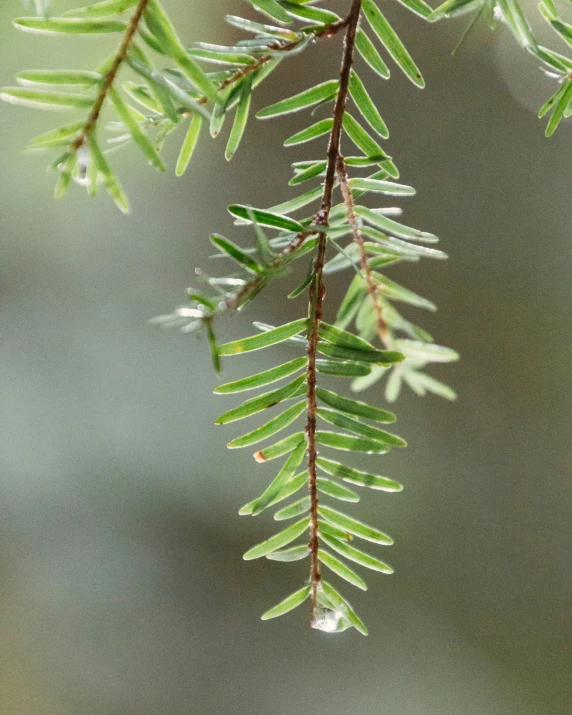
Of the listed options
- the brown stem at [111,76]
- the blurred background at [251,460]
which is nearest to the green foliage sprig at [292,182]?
the brown stem at [111,76]

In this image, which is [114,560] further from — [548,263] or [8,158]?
[548,263]

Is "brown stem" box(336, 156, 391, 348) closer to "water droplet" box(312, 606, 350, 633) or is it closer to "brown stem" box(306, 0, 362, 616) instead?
"brown stem" box(306, 0, 362, 616)

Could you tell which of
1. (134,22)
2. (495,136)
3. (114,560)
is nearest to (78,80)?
(134,22)

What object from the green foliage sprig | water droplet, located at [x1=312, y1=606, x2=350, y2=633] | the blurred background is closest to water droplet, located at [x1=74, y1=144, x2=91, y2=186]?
the green foliage sprig

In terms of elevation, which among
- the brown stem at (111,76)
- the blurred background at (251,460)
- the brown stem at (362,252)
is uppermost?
the brown stem at (111,76)

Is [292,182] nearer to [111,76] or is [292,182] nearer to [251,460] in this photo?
[111,76]

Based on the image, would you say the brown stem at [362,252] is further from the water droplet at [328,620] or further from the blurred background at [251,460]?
the blurred background at [251,460]
